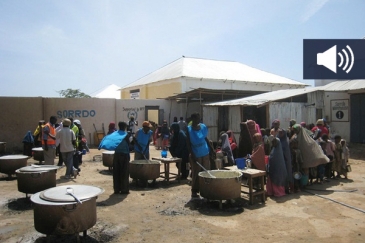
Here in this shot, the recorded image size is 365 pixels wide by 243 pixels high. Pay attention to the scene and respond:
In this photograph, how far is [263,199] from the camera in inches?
229

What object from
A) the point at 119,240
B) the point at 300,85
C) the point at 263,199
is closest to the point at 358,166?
the point at 263,199

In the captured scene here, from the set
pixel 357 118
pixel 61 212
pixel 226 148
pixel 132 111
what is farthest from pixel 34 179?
pixel 357 118

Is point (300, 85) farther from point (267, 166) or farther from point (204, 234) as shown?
point (204, 234)

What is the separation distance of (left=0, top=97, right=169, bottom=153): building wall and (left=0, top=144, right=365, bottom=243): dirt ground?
27.5ft

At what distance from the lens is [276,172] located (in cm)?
614

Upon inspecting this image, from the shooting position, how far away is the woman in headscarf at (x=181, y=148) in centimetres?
798

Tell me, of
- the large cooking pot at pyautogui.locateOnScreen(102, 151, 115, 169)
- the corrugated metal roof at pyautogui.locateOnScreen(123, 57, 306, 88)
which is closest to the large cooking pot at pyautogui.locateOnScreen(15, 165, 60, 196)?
the large cooking pot at pyautogui.locateOnScreen(102, 151, 115, 169)

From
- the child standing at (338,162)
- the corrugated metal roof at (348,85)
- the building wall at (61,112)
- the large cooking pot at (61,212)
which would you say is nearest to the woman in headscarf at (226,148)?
the child standing at (338,162)

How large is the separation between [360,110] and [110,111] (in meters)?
12.9

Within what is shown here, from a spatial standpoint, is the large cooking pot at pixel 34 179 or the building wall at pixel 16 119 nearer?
the large cooking pot at pixel 34 179

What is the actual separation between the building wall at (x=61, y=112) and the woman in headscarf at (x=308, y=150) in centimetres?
1185

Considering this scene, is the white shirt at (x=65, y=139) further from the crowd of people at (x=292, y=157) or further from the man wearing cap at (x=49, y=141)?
the crowd of people at (x=292, y=157)

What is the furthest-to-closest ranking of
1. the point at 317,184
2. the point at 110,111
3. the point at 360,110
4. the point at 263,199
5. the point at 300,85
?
the point at 300,85 → the point at 110,111 → the point at 360,110 → the point at 317,184 → the point at 263,199

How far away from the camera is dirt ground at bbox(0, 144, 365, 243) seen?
13.8ft
